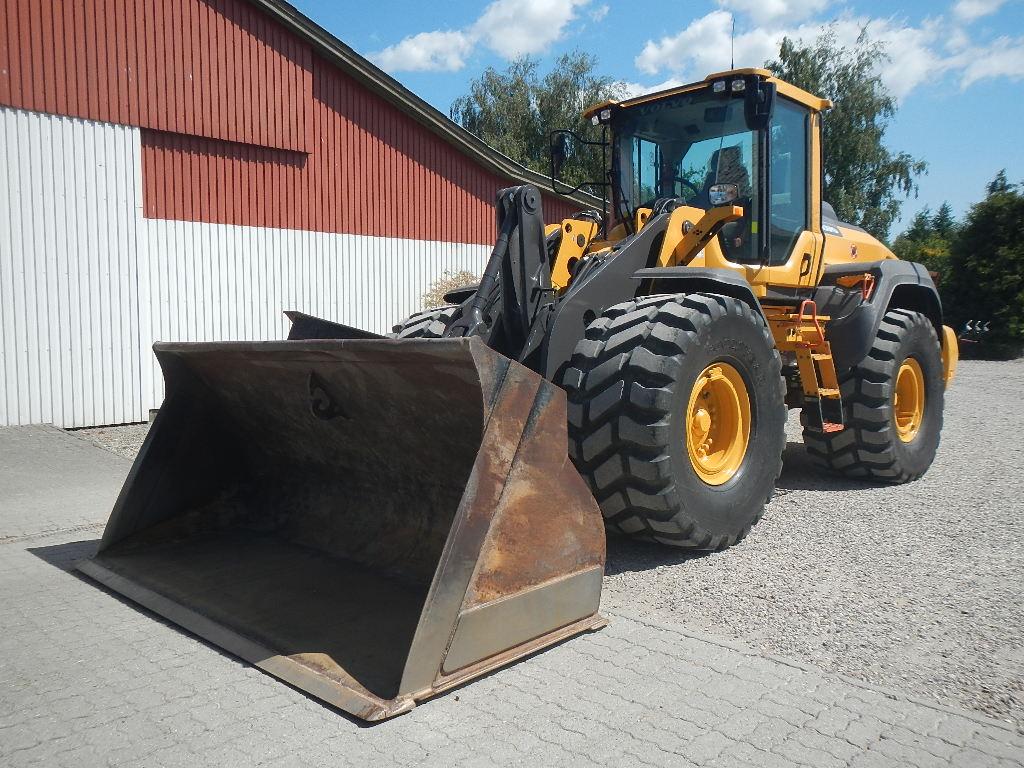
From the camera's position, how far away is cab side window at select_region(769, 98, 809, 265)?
5.91 metres

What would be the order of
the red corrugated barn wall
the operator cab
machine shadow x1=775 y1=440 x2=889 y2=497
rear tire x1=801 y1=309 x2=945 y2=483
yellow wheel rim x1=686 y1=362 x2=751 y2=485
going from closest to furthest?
yellow wheel rim x1=686 y1=362 x2=751 y2=485
the operator cab
rear tire x1=801 y1=309 x2=945 y2=483
machine shadow x1=775 y1=440 x2=889 y2=497
the red corrugated barn wall

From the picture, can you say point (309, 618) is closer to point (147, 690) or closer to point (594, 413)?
point (147, 690)

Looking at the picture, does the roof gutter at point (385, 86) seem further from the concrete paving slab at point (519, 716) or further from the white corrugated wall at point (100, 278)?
the concrete paving slab at point (519, 716)

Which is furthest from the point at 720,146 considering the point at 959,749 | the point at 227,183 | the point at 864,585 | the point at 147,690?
the point at 227,183

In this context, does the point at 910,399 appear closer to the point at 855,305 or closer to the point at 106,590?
the point at 855,305

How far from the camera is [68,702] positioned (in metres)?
2.95

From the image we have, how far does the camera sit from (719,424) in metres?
4.82

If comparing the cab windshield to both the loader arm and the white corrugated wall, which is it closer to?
the loader arm

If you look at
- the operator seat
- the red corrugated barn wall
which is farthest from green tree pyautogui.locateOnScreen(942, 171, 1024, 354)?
the operator seat

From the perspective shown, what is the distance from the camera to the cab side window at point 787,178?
5.91 metres

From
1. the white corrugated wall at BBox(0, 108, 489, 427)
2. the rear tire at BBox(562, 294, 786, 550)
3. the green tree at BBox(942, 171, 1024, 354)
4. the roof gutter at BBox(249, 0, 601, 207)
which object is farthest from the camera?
the green tree at BBox(942, 171, 1024, 354)

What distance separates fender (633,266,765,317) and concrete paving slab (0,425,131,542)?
405cm

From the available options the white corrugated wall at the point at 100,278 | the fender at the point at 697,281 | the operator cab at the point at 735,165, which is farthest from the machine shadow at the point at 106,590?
the white corrugated wall at the point at 100,278

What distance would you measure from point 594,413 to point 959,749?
2.03m
